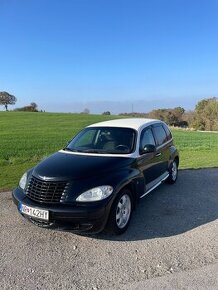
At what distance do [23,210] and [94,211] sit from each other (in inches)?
44.0

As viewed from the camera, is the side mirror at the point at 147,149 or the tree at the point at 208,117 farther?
the tree at the point at 208,117

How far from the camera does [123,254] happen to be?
15.0 feet

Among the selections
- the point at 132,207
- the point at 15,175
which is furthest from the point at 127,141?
the point at 15,175

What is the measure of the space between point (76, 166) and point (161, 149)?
8.62 feet

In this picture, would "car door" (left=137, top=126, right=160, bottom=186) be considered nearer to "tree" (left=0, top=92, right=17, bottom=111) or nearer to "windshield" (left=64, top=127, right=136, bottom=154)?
"windshield" (left=64, top=127, right=136, bottom=154)

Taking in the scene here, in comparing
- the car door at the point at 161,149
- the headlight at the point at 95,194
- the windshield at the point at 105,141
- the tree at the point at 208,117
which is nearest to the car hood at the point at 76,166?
the headlight at the point at 95,194

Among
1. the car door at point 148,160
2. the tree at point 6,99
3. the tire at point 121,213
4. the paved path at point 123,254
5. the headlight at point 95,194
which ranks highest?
the tree at point 6,99

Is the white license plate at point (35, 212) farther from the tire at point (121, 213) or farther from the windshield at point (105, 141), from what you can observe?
the windshield at point (105, 141)

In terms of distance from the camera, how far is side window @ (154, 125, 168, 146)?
752cm

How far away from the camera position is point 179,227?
553 cm

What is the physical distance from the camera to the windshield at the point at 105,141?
20.7 feet

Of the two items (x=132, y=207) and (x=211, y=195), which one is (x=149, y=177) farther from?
(x=211, y=195)

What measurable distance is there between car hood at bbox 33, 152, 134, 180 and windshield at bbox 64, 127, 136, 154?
1.27 feet

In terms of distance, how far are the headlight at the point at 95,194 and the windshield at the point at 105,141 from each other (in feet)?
4.20
